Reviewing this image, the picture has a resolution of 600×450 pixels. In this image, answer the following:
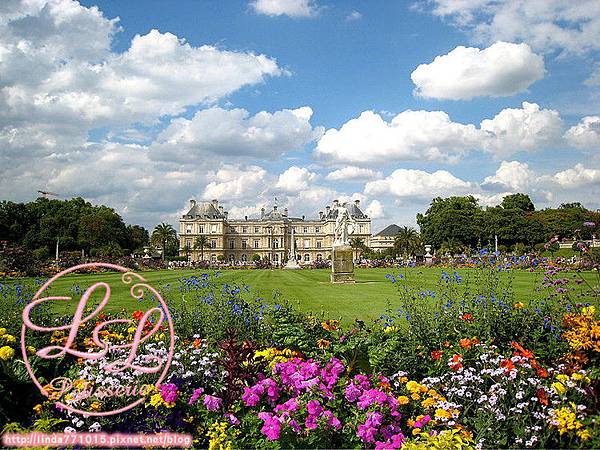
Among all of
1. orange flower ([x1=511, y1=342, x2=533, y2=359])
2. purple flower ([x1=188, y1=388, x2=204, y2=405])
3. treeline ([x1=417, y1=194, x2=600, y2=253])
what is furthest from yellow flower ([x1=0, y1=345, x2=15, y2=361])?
treeline ([x1=417, y1=194, x2=600, y2=253])

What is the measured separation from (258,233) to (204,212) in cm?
1337

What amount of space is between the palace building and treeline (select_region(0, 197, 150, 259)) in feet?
139

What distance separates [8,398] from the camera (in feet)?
16.3

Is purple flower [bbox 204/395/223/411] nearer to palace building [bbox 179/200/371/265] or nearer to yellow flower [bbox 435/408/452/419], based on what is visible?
yellow flower [bbox 435/408/452/419]

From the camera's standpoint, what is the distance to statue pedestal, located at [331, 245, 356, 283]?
76.3 ft

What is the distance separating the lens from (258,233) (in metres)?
122

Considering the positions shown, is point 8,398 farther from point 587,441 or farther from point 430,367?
point 587,441

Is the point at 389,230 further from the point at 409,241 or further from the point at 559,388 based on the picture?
the point at 559,388

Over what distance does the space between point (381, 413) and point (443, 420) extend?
53 cm

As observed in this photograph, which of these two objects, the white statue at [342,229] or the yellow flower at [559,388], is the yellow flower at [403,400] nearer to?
the yellow flower at [559,388]

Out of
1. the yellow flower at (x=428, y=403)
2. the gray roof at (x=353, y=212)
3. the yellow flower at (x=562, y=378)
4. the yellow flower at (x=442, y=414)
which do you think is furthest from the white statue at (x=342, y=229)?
the gray roof at (x=353, y=212)

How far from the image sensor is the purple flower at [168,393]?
4652 millimetres

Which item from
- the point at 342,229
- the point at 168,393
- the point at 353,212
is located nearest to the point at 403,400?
the point at 168,393

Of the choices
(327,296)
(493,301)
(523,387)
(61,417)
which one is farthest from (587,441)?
(327,296)
